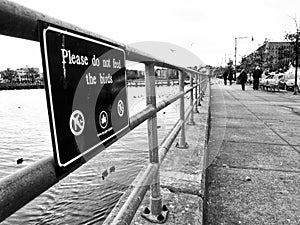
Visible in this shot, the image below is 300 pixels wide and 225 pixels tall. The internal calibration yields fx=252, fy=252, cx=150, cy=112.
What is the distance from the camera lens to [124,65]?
1.05 meters

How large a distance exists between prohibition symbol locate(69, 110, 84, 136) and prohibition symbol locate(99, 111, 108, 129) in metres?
0.13

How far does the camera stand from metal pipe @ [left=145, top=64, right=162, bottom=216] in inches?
59.8

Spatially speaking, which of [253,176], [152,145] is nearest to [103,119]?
[152,145]

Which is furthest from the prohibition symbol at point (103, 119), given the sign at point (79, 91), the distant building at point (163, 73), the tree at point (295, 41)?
the tree at point (295, 41)

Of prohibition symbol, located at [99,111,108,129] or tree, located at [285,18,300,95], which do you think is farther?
tree, located at [285,18,300,95]

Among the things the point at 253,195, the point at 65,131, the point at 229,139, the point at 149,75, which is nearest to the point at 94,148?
the point at 65,131

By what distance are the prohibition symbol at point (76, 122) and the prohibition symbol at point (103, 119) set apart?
5.3 inches

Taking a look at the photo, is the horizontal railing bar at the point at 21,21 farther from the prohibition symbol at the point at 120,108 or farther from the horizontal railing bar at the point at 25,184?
the prohibition symbol at the point at 120,108

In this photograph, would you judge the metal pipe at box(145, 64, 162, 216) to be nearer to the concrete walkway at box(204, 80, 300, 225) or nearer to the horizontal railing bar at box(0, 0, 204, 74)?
the concrete walkway at box(204, 80, 300, 225)

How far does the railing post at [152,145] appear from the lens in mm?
1520

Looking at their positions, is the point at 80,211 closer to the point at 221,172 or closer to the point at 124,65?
the point at 221,172

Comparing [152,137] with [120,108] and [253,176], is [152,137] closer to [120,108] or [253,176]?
[120,108]

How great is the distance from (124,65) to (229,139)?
3.63 meters

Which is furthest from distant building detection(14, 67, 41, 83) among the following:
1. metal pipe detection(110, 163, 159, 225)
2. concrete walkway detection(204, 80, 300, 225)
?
concrete walkway detection(204, 80, 300, 225)
